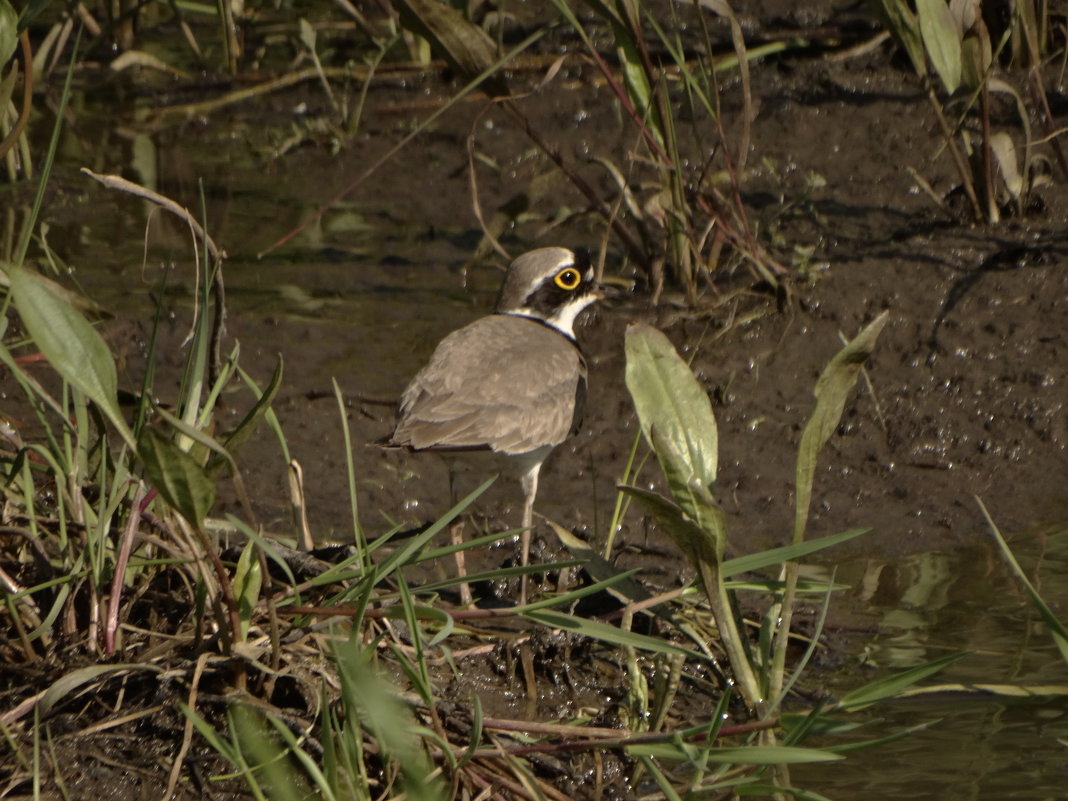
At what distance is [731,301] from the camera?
763 cm

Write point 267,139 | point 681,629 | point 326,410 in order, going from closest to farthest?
point 681,629 < point 326,410 < point 267,139

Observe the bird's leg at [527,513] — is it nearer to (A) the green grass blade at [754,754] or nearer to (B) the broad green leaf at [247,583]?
(B) the broad green leaf at [247,583]

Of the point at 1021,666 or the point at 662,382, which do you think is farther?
the point at 1021,666

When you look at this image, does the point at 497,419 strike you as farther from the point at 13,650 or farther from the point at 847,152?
the point at 847,152

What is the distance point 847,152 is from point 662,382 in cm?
493

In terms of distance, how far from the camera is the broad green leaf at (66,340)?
11.8ft

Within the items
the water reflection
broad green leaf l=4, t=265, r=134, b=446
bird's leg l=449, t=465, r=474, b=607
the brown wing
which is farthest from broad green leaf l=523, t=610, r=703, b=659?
the brown wing

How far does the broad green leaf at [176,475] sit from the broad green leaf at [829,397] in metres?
1.56

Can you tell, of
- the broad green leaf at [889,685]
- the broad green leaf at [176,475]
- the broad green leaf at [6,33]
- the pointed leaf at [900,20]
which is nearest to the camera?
Result: the broad green leaf at [176,475]

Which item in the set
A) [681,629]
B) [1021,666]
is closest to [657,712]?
[681,629]

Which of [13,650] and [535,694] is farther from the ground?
[13,650]

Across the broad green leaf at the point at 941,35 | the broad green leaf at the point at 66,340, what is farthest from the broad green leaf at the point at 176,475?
the broad green leaf at the point at 941,35

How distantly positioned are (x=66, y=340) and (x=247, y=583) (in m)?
0.88

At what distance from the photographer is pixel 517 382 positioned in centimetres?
654
